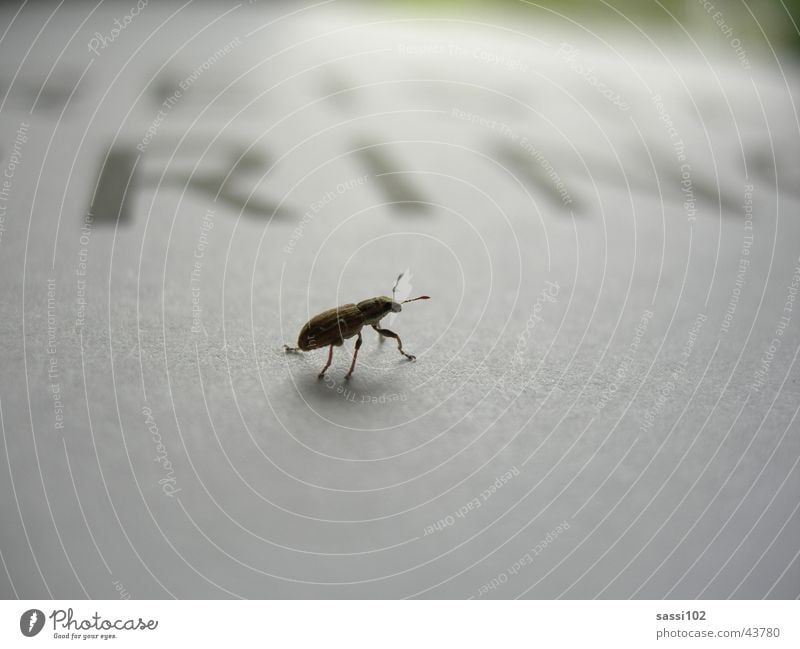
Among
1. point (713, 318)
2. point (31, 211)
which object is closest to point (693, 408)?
point (713, 318)

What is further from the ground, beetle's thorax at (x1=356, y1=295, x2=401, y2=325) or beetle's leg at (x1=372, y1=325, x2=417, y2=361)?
beetle's thorax at (x1=356, y1=295, x2=401, y2=325)

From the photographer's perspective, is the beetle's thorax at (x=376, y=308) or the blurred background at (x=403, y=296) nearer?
the blurred background at (x=403, y=296)

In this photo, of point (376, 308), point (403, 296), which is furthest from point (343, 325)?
point (403, 296)

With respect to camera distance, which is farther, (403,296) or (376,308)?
(403,296)

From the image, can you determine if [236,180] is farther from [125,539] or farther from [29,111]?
[125,539]

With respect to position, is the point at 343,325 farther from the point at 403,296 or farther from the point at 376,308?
the point at 403,296
